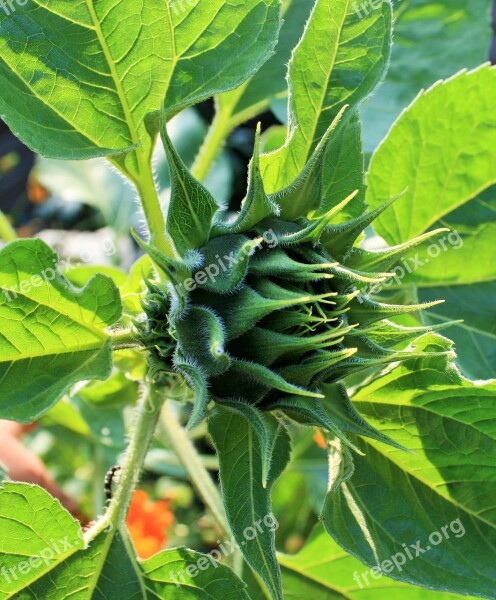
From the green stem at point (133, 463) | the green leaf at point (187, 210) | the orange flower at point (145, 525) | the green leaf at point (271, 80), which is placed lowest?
the orange flower at point (145, 525)

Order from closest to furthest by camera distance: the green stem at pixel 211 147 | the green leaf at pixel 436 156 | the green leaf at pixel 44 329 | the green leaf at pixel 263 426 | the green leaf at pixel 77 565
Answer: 1. the green leaf at pixel 263 426
2. the green leaf at pixel 44 329
3. the green leaf at pixel 77 565
4. the green leaf at pixel 436 156
5. the green stem at pixel 211 147

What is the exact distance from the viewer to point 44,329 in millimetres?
813

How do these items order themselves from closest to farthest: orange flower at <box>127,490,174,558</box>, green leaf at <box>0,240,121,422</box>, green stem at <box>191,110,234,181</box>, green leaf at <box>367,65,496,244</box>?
green leaf at <box>0,240,121,422</box>
green leaf at <box>367,65,496,244</box>
green stem at <box>191,110,234,181</box>
orange flower at <box>127,490,174,558</box>

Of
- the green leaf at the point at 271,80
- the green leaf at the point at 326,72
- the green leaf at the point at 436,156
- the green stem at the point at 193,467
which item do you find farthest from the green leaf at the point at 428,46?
the green stem at the point at 193,467

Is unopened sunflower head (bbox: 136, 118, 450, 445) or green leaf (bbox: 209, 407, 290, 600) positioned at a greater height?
unopened sunflower head (bbox: 136, 118, 450, 445)

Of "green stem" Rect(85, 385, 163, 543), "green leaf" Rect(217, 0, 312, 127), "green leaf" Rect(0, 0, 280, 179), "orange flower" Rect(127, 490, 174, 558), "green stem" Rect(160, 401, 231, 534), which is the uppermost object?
"green leaf" Rect(0, 0, 280, 179)

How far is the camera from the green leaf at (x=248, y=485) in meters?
0.76

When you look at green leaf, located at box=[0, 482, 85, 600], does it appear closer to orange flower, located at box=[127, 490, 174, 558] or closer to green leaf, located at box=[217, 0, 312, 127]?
green leaf, located at box=[217, 0, 312, 127]

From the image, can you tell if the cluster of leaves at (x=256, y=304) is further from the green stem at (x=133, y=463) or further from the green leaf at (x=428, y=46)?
the green leaf at (x=428, y=46)

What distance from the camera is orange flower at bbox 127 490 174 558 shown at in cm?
182

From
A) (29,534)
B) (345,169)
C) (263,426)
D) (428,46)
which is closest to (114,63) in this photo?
(345,169)

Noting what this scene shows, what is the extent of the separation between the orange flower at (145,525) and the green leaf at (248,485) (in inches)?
42.5

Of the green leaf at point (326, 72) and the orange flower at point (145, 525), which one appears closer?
the green leaf at point (326, 72)

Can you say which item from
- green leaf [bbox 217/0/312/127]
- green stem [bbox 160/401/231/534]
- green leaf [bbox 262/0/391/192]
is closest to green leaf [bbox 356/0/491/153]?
green leaf [bbox 217/0/312/127]
